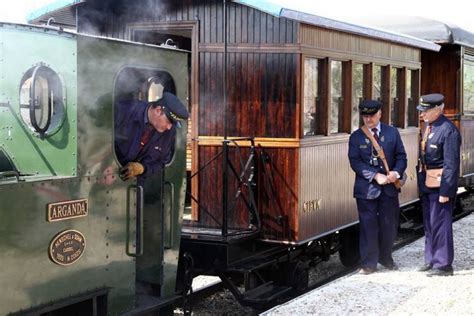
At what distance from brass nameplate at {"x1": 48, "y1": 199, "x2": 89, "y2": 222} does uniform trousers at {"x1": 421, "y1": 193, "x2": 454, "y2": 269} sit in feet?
13.4

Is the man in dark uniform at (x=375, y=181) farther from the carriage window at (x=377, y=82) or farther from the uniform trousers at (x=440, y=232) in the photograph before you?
the carriage window at (x=377, y=82)

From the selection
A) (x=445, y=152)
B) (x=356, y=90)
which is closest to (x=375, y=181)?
(x=445, y=152)

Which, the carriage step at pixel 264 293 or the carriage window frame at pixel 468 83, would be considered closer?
the carriage step at pixel 264 293

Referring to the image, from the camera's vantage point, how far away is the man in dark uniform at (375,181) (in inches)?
287

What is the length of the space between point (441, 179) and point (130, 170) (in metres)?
3.60

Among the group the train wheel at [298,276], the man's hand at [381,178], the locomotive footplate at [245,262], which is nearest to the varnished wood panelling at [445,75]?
the man's hand at [381,178]

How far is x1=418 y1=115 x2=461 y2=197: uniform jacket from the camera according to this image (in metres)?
7.08

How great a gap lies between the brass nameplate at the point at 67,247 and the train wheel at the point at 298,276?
329 cm

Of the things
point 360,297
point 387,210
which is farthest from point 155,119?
point 387,210

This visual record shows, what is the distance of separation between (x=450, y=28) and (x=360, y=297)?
7.54m

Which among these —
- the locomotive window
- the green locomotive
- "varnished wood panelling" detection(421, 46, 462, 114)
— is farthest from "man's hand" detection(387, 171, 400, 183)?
"varnished wood panelling" detection(421, 46, 462, 114)

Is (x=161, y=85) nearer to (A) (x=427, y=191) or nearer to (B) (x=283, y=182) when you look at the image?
(B) (x=283, y=182)

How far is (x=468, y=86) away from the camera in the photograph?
13.5m

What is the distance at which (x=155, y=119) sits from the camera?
16.3 feet
